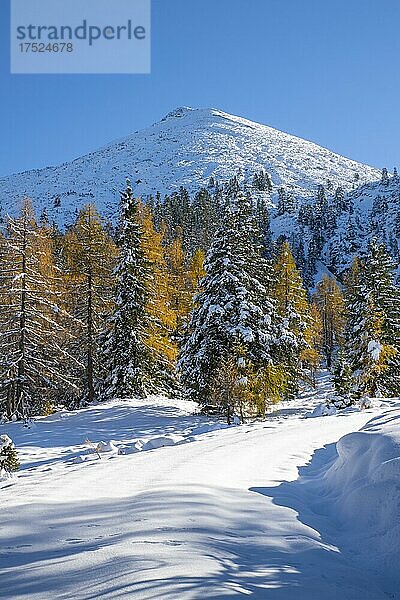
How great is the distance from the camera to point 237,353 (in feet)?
61.6

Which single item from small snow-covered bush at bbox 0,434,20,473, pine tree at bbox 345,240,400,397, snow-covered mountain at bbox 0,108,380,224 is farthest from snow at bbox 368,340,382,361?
snow-covered mountain at bbox 0,108,380,224

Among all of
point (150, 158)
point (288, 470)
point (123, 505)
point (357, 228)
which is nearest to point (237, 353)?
point (288, 470)

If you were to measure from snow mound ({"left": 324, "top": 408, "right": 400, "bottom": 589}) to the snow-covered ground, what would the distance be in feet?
0.06

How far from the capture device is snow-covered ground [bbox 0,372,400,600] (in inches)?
149

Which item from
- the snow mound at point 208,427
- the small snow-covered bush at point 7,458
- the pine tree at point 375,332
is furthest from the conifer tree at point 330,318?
the small snow-covered bush at point 7,458

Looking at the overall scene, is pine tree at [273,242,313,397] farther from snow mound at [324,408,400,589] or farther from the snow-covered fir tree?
snow mound at [324,408,400,589]

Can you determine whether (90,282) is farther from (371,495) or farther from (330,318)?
(330,318)

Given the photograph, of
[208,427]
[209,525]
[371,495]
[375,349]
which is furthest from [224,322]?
[209,525]

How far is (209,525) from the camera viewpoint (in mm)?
5145

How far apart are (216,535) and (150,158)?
191104mm

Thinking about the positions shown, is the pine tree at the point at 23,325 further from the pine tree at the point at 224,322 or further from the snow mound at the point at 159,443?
the snow mound at the point at 159,443

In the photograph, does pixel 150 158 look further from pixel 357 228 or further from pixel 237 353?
pixel 237 353

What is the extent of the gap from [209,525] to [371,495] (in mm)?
2121

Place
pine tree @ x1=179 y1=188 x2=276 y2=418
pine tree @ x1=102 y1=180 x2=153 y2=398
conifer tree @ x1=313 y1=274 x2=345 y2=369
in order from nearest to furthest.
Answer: pine tree @ x1=179 y1=188 x2=276 y2=418 → pine tree @ x1=102 y1=180 x2=153 y2=398 → conifer tree @ x1=313 y1=274 x2=345 y2=369
